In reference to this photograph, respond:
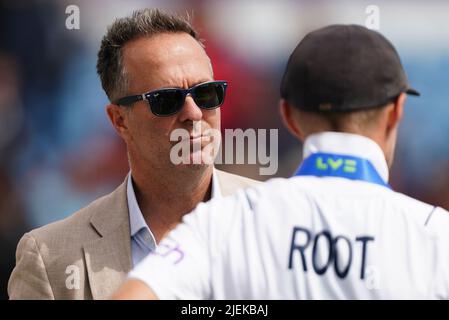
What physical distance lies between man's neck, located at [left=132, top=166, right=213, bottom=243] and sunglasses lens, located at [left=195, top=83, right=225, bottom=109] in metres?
0.26

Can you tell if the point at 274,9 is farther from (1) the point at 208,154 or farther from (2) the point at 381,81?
(2) the point at 381,81

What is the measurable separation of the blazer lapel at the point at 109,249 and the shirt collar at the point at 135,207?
0.8 inches

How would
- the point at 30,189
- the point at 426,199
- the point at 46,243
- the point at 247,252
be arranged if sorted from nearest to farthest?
the point at 247,252
the point at 46,243
the point at 30,189
the point at 426,199

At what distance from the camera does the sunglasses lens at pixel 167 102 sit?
3.16 metres

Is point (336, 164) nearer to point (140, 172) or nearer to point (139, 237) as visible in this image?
point (139, 237)

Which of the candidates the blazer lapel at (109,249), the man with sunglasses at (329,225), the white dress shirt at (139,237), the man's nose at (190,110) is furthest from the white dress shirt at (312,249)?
the man's nose at (190,110)

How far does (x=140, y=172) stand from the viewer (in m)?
3.30

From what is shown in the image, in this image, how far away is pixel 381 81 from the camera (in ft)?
6.30

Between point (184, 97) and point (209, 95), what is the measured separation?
10 cm

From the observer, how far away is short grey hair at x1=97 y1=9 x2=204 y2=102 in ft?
11.0

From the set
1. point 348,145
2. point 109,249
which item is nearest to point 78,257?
point 109,249

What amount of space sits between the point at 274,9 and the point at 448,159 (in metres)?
1.66

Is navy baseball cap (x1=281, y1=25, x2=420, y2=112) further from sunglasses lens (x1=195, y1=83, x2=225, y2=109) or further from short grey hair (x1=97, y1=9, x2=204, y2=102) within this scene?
short grey hair (x1=97, y1=9, x2=204, y2=102)
